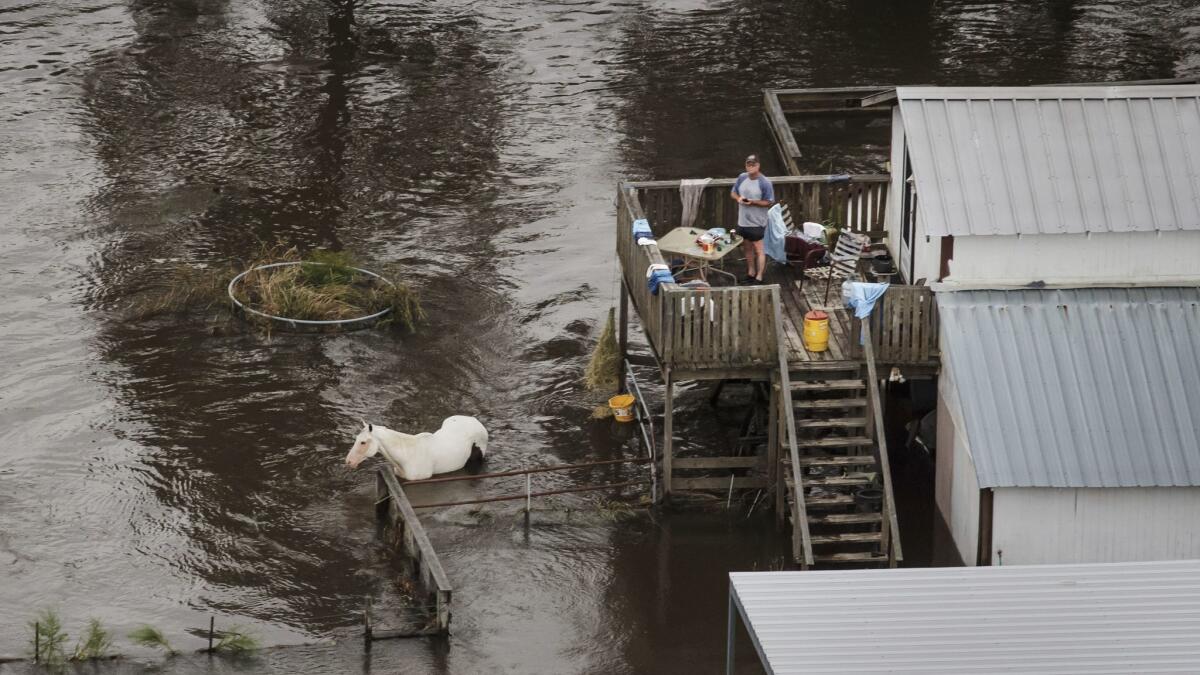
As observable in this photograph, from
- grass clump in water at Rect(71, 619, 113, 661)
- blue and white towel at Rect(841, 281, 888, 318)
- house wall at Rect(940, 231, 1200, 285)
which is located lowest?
grass clump in water at Rect(71, 619, 113, 661)

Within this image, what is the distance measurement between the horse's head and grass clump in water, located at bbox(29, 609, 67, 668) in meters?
5.27

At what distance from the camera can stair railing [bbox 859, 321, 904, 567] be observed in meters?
23.4

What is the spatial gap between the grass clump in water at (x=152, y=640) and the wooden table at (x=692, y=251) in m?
9.06

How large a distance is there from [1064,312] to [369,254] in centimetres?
1595

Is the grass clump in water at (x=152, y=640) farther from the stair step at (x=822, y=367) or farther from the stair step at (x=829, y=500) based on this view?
the stair step at (x=822, y=367)

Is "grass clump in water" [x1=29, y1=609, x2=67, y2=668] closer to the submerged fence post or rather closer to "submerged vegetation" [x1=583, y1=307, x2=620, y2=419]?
the submerged fence post

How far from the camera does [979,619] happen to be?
17500 mm

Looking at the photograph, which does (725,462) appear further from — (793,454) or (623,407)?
(623,407)

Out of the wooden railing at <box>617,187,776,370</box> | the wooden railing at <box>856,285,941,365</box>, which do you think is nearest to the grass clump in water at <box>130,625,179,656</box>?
the wooden railing at <box>617,187,776,370</box>

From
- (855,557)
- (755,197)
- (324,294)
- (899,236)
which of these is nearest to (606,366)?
(755,197)

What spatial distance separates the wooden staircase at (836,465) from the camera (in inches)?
935

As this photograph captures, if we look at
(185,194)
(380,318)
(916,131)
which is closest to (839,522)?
(916,131)

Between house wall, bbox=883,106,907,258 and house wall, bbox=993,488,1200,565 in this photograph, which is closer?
house wall, bbox=993,488,1200,565

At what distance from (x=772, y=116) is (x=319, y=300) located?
14649 mm
